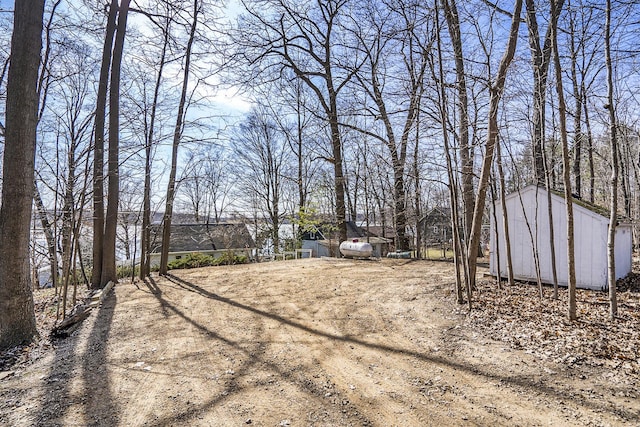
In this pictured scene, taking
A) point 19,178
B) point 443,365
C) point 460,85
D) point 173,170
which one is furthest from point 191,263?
point 443,365

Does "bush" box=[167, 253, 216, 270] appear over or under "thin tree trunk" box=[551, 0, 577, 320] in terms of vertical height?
under

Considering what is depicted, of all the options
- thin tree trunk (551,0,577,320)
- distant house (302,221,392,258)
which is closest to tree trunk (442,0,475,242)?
thin tree trunk (551,0,577,320)

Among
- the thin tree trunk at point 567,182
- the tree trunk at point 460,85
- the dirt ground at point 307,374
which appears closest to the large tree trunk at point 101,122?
the dirt ground at point 307,374

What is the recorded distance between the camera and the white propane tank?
1178 centimetres

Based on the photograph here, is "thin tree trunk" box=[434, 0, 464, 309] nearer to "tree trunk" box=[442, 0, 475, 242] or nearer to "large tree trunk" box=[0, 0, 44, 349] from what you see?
"tree trunk" box=[442, 0, 475, 242]

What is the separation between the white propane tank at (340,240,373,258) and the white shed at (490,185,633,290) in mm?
4721

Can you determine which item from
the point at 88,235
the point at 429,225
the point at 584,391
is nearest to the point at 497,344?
the point at 584,391

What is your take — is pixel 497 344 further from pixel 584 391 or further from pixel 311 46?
pixel 311 46

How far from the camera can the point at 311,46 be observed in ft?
46.1

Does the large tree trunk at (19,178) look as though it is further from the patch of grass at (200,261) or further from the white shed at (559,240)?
the patch of grass at (200,261)

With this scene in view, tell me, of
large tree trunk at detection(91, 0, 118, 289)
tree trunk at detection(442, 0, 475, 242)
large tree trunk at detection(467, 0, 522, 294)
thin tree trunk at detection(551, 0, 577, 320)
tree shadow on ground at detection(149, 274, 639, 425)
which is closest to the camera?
tree shadow on ground at detection(149, 274, 639, 425)

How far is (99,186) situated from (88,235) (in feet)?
15.3

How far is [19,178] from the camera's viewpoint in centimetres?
405

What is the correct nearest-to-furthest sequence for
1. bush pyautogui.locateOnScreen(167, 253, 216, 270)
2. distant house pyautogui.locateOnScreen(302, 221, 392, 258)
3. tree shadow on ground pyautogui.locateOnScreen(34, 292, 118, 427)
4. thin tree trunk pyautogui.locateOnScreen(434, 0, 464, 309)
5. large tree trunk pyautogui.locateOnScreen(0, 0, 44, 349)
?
tree shadow on ground pyautogui.locateOnScreen(34, 292, 118, 427), large tree trunk pyautogui.locateOnScreen(0, 0, 44, 349), thin tree trunk pyautogui.locateOnScreen(434, 0, 464, 309), bush pyautogui.locateOnScreen(167, 253, 216, 270), distant house pyautogui.locateOnScreen(302, 221, 392, 258)
